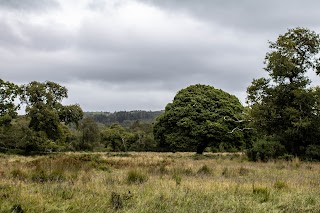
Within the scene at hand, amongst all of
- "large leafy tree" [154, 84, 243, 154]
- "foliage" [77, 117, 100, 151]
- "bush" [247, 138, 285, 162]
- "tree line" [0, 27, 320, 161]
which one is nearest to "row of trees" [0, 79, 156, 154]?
"tree line" [0, 27, 320, 161]

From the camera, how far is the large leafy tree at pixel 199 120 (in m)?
37.4

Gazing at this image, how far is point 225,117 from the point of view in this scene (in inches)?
1465

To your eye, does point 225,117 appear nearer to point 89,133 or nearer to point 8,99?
point 8,99

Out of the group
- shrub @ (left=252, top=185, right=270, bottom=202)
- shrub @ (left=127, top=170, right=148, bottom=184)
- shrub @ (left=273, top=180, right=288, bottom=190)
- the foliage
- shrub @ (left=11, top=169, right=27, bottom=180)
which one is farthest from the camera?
the foliage

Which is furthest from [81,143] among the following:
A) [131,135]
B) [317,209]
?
[317,209]

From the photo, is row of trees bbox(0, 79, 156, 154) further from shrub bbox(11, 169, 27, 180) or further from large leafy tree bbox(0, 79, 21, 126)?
shrub bbox(11, 169, 27, 180)

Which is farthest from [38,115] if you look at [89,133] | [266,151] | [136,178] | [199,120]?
[89,133]

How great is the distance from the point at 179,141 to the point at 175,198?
31.3m

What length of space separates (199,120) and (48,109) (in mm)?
18153

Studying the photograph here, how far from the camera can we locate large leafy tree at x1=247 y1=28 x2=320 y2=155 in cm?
2270

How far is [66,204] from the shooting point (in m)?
6.48

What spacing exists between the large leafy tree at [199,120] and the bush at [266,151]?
11.9 m

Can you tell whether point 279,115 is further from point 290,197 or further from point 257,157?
point 290,197

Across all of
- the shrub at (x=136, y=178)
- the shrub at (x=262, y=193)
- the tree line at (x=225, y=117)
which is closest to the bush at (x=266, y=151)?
the tree line at (x=225, y=117)
